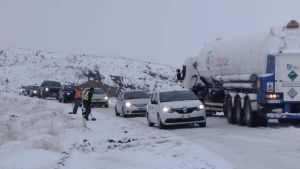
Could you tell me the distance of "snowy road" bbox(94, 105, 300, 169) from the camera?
1428 centimetres

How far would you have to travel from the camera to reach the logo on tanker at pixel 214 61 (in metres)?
30.7

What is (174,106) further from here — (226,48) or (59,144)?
(59,144)

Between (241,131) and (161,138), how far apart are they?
4298mm

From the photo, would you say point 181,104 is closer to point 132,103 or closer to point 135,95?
point 132,103

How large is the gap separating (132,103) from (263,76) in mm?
13399

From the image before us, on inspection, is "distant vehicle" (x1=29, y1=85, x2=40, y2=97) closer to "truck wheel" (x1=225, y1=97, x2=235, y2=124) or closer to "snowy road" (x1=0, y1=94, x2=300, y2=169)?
"truck wheel" (x1=225, y1=97, x2=235, y2=124)

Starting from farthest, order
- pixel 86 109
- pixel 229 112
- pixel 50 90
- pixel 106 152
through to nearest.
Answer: pixel 50 90
pixel 229 112
pixel 86 109
pixel 106 152

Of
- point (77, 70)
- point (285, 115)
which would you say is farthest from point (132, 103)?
point (77, 70)

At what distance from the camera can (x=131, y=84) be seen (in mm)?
114250

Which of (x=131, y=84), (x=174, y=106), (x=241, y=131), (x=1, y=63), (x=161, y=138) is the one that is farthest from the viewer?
(x=1, y=63)

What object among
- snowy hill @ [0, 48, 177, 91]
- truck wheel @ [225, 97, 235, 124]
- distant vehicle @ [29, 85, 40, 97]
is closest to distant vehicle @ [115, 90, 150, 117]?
truck wheel @ [225, 97, 235, 124]

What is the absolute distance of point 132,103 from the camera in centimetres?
3697

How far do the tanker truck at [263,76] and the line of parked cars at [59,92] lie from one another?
54.7 ft

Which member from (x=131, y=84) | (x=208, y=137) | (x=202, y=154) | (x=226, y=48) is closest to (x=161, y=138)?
(x=208, y=137)
